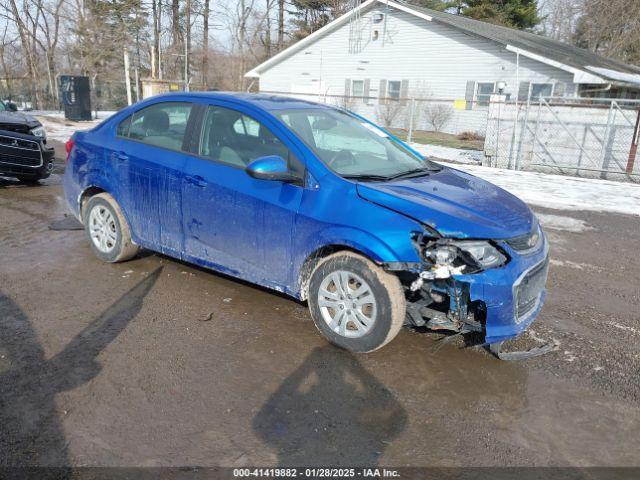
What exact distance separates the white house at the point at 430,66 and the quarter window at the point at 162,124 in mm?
15255

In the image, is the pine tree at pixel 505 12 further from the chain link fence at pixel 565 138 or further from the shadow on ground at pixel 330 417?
the shadow on ground at pixel 330 417

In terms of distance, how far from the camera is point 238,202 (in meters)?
4.03

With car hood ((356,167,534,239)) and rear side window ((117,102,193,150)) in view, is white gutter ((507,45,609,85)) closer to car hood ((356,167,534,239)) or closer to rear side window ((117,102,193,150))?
car hood ((356,167,534,239))

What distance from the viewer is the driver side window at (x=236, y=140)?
402 cm

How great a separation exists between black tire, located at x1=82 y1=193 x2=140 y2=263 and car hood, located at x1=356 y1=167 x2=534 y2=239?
8.67ft

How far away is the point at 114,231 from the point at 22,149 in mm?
4620

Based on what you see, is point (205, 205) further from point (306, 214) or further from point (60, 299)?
point (60, 299)

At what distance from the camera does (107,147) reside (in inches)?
198

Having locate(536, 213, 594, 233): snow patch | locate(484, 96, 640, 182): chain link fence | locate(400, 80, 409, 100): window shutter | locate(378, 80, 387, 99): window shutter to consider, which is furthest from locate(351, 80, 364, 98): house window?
locate(536, 213, 594, 233): snow patch

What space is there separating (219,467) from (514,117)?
13174 millimetres

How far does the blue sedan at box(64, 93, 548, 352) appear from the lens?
10.8 feet

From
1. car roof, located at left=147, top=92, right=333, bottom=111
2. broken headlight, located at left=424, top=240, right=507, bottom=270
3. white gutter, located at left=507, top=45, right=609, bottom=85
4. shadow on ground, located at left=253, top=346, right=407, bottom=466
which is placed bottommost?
shadow on ground, located at left=253, top=346, right=407, bottom=466

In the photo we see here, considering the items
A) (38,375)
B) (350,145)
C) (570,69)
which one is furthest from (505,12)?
(38,375)

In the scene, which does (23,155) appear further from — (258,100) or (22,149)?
(258,100)
